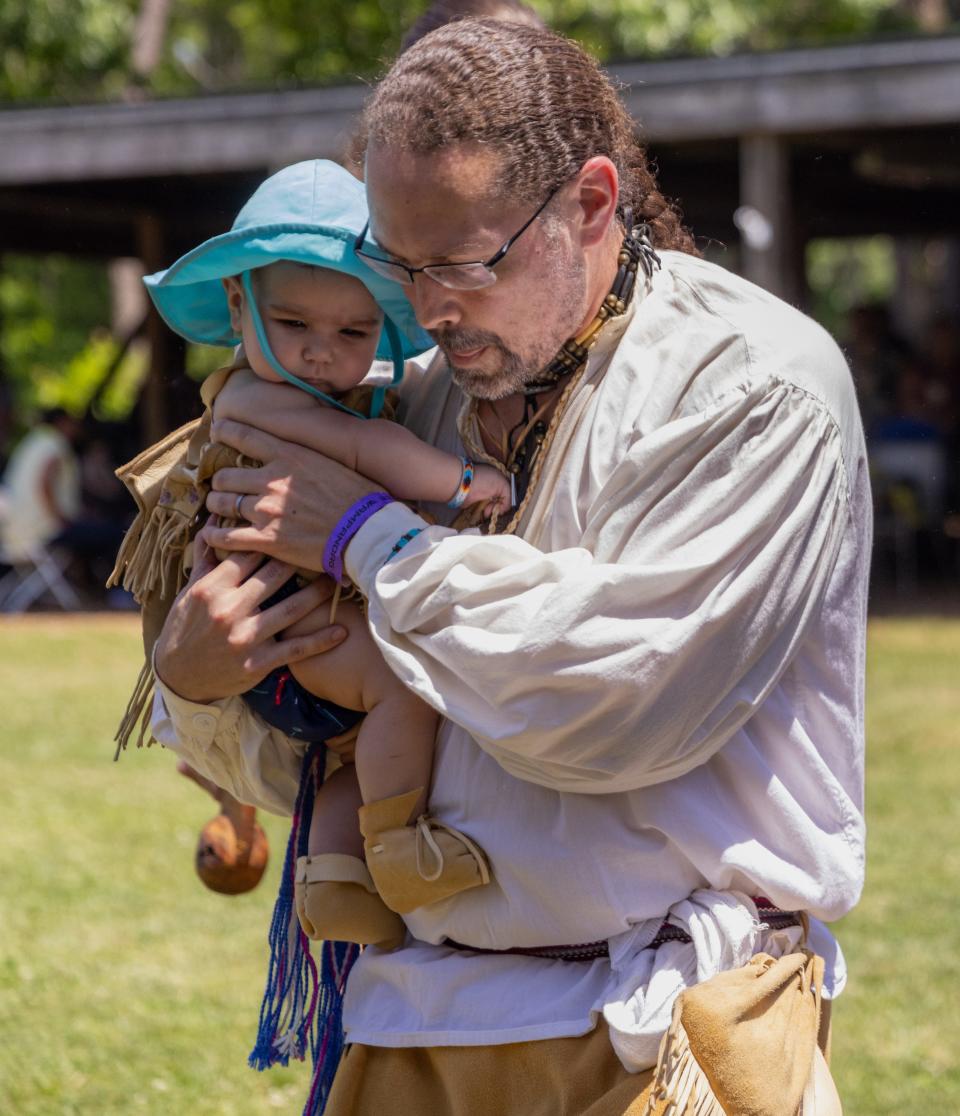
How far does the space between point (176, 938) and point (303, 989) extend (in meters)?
3.56

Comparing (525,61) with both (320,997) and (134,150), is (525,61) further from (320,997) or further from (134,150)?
(134,150)

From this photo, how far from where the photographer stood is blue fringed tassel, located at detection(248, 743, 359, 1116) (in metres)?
2.60

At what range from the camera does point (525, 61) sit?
6.95 feet

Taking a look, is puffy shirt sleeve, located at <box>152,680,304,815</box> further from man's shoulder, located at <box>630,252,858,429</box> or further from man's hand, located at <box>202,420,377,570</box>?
man's shoulder, located at <box>630,252,858,429</box>

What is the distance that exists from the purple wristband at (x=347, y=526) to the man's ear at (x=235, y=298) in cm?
47

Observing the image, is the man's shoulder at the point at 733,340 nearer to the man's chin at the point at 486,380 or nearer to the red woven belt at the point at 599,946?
the man's chin at the point at 486,380

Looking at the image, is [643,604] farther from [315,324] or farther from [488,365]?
[315,324]

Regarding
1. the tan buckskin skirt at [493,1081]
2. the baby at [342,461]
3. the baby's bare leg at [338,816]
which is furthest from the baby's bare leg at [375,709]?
the tan buckskin skirt at [493,1081]

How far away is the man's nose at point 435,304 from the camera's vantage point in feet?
7.06

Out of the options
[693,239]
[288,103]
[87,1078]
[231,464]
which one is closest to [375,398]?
[231,464]

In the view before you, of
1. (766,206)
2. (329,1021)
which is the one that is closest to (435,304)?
(329,1021)

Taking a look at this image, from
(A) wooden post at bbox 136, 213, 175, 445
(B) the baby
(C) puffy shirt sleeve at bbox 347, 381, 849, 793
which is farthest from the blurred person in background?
(C) puffy shirt sleeve at bbox 347, 381, 849, 793

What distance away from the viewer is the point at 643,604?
1.99 metres

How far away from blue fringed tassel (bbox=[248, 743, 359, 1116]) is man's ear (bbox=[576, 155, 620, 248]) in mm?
892
